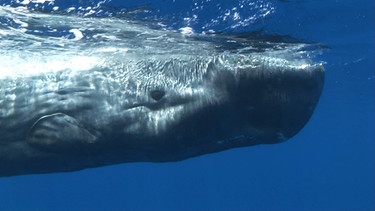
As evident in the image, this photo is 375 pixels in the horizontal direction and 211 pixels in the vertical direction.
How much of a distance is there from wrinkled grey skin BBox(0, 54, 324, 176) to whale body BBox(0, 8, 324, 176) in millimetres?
12

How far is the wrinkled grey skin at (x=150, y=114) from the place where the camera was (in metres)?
5.52

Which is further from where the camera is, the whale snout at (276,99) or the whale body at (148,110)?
the whale snout at (276,99)

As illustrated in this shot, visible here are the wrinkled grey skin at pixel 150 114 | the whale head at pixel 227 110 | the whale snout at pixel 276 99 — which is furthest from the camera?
the whale snout at pixel 276 99

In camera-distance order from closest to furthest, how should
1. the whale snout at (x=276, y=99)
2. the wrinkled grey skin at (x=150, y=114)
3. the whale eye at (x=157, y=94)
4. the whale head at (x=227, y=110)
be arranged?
1. the wrinkled grey skin at (x=150, y=114)
2. the whale head at (x=227, y=110)
3. the whale snout at (x=276, y=99)
4. the whale eye at (x=157, y=94)

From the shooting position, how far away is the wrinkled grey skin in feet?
18.1

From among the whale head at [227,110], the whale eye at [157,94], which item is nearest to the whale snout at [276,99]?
the whale head at [227,110]

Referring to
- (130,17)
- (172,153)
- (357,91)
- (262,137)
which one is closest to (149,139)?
(172,153)

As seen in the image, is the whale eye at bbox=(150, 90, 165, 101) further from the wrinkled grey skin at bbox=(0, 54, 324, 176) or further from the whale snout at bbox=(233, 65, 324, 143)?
the whale snout at bbox=(233, 65, 324, 143)

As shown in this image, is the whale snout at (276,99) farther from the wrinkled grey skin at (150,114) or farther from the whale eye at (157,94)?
the whale eye at (157,94)

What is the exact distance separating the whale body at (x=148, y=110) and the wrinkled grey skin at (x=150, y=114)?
1 cm

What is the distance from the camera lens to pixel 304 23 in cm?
1306

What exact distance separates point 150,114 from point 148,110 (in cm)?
11

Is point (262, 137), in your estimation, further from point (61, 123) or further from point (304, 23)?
point (304, 23)

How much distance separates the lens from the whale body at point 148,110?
18.2 ft
